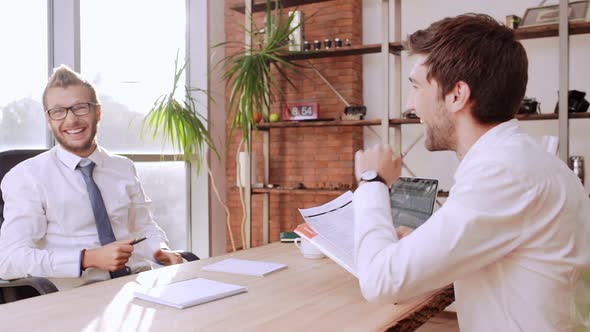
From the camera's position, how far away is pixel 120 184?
230 cm

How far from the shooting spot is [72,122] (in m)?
2.11

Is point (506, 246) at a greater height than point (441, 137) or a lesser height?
lesser

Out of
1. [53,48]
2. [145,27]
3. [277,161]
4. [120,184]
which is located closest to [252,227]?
[277,161]

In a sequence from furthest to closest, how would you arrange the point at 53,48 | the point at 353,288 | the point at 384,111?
the point at 384,111 → the point at 53,48 → the point at 353,288

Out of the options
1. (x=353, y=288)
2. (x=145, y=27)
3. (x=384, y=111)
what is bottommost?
(x=353, y=288)

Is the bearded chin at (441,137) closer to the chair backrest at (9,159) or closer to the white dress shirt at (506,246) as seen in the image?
the white dress shirt at (506,246)

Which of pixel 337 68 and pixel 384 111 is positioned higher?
pixel 337 68

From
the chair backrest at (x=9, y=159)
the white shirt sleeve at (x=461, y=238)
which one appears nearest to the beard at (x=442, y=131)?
the white shirt sleeve at (x=461, y=238)

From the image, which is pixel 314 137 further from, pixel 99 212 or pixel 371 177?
pixel 371 177

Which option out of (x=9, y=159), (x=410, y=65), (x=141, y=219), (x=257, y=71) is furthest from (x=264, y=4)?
(x=9, y=159)

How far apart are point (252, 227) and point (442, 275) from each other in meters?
4.01

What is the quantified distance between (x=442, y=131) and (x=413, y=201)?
1.57 feet

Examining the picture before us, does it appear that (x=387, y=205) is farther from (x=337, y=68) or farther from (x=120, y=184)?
(x=337, y=68)

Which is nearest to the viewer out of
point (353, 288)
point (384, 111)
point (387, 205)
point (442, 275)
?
point (442, 275)
